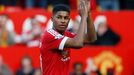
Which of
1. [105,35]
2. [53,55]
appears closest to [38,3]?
[105,35]

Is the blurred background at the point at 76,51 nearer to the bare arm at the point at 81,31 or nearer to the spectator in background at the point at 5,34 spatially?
the spectator in background at the point at 5,34

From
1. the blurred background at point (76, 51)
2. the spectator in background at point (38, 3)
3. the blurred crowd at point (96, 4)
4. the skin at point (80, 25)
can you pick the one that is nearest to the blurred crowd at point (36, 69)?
the blurred background at point (76, 51)

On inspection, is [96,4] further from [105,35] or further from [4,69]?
[4,69]

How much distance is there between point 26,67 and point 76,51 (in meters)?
1.16

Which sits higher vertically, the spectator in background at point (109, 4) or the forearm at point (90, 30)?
the forearm at point (90, 30)

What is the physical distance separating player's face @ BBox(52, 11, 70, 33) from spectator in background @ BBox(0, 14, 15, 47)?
251 inches

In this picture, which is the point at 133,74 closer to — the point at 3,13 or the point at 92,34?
the point at 3,13

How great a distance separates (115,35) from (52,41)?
6815 millimetres

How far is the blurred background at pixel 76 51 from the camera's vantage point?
14195 mm

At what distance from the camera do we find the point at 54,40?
27.8 feet

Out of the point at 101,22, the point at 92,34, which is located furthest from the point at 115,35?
the point at 92,34

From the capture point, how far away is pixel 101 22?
15.2 m

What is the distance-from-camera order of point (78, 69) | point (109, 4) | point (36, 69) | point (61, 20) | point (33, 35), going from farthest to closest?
point (109, 4) < point (33, 35) < point (36, 69) < point (78, 69) < point (61, 20)

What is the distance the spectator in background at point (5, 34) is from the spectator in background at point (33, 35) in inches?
10.6
